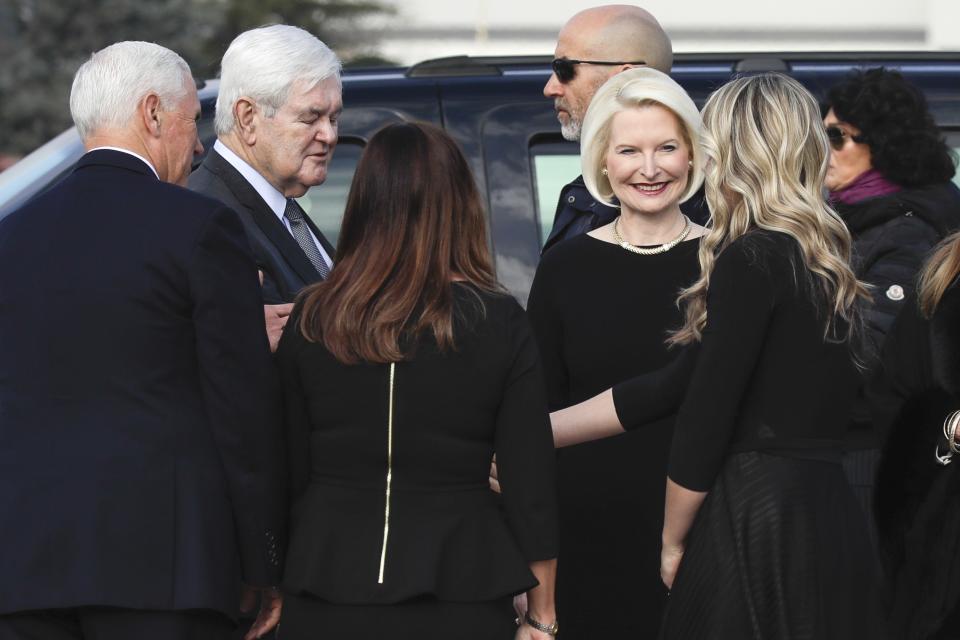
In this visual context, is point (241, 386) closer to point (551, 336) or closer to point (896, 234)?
point (551, 336)

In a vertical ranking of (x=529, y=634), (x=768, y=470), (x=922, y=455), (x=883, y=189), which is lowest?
(x=529, y=634)

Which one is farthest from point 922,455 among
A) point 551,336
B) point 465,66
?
point 465,66

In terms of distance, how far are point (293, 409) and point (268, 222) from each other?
0.75 metres

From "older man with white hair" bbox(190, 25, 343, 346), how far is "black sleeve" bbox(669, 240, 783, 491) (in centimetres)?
106

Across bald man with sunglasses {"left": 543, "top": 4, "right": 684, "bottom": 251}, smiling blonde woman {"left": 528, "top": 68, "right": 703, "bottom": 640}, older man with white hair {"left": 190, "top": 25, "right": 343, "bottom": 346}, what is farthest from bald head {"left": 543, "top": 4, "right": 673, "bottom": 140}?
older man with white hair {"left": 190, "top": 25, "right": 343, "bottom": 346}

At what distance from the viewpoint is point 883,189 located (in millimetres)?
4656

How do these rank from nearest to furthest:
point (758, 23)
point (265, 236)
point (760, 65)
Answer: point (265, 236) → point (760, 65) → point (758, 23)

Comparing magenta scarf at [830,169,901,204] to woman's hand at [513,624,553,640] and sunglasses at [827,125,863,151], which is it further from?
woman's hand at [513,624,553,640]

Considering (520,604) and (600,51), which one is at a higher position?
(600,51)

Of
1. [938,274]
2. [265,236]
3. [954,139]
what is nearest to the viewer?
[938,274]

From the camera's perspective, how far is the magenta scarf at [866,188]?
4.64 metres

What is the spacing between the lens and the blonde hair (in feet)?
11.6

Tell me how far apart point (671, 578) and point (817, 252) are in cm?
76

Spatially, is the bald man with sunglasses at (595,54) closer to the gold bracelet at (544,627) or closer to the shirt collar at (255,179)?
the shirt collar at (255,179)
